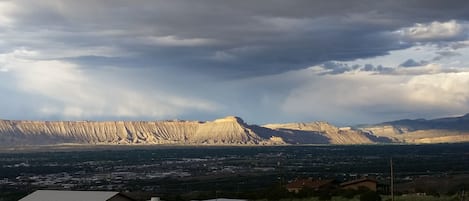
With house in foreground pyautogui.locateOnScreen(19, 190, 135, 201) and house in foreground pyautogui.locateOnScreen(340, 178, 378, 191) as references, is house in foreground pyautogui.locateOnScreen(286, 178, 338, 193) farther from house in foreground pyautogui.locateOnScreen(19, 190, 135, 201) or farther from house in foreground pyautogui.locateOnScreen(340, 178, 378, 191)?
house in foreground pyautogui.locateOnScreen(19, 190, 135, 201)

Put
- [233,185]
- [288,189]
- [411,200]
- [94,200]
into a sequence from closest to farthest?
[94,200]
[411,200]
[288,189]
[233,185]

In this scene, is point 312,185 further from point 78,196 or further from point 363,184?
point 78,196

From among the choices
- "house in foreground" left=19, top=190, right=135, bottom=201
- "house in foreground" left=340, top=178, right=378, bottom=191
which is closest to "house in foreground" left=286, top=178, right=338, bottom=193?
"house in foreground" left=340, top=178, right=378, bottom=191

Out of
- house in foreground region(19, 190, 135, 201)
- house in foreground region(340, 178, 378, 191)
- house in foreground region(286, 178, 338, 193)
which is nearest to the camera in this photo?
house in foreground region(19, 190, 135, 201)

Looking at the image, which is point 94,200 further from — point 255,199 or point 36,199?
point 255,199

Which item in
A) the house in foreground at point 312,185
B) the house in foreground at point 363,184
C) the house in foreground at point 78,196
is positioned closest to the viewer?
the house in foreground at point 78,196

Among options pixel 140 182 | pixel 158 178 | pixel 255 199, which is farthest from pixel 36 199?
pixel 158 178

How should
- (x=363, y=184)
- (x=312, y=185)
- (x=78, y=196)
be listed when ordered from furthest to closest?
(x=312, y=185), (x=363, y=184), (x=78, y=196)

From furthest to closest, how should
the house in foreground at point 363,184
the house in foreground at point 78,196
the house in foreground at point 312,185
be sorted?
the house in foreground at point 312,185, the house in foreground at point 363,184, the house in foreground at point 78,196

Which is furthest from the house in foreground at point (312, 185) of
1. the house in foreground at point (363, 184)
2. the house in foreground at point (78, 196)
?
the house in foreground at point (78, 196)

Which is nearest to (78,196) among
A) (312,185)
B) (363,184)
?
(312,185)

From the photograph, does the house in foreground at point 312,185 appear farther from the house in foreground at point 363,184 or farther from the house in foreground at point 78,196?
the house in foreground at point 78,196
